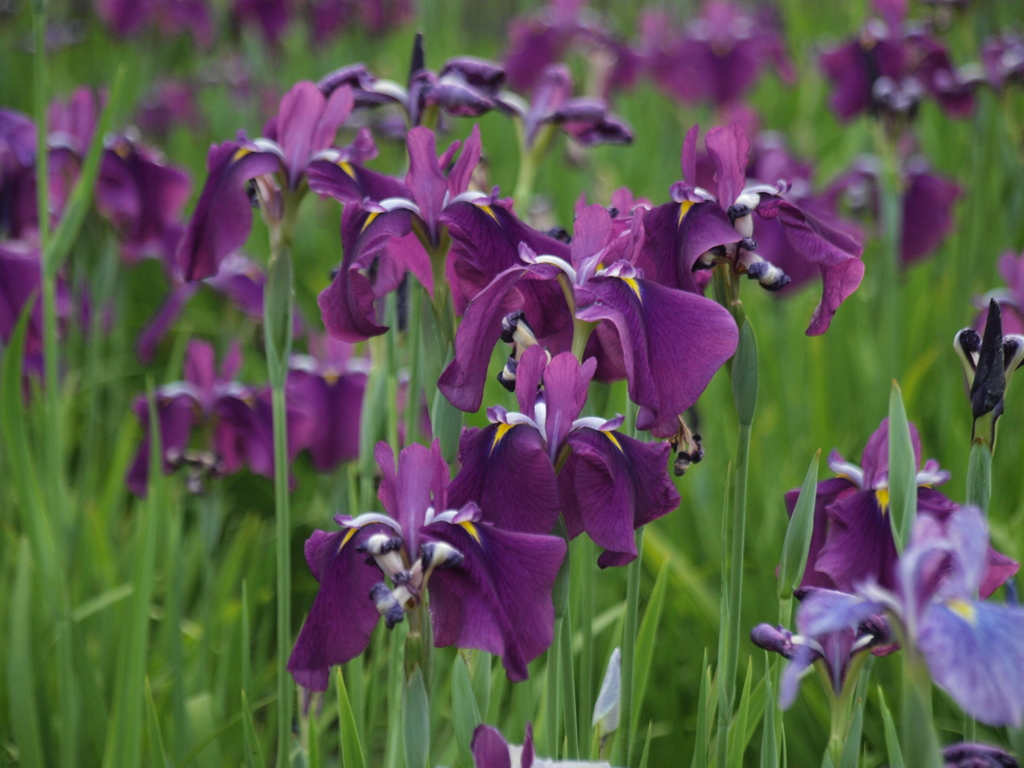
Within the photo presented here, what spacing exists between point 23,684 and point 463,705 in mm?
963

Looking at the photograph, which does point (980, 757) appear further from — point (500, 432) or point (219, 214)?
point (219, 214)

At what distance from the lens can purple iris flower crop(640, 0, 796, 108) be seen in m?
3.65

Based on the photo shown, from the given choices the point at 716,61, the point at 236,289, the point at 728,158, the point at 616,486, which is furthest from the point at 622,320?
the point at 716,61

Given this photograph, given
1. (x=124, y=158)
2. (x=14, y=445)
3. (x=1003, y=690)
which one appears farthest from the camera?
(x=124, y=158)

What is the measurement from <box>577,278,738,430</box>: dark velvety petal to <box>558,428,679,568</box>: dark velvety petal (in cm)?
4

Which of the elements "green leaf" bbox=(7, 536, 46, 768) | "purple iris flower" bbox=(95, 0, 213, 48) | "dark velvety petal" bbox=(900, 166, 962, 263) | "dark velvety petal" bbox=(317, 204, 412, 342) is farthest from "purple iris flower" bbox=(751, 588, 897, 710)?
"purple iris flower" bbox=(95, 0, 213, 48)

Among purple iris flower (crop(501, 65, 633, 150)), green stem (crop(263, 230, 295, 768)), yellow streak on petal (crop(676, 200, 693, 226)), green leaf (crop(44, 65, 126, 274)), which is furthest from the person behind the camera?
purple iris flower (crop(501, 65, 633, 150))

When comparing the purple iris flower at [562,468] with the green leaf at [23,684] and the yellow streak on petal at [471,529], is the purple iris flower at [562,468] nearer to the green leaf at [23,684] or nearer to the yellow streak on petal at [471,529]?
the yellow streak on petal at [471,529]

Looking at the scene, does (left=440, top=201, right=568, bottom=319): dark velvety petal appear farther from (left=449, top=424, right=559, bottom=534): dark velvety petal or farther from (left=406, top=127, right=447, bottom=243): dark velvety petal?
(left=449, top=424, right=559, bottom=534): dark velvety petal

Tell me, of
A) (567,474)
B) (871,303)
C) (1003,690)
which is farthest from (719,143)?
(871,303)

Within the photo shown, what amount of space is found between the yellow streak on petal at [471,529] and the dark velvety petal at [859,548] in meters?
0.35

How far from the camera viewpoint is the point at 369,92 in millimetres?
1377

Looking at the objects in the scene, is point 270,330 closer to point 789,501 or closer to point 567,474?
point 567,474

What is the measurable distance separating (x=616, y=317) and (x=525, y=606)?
0.87 ft
